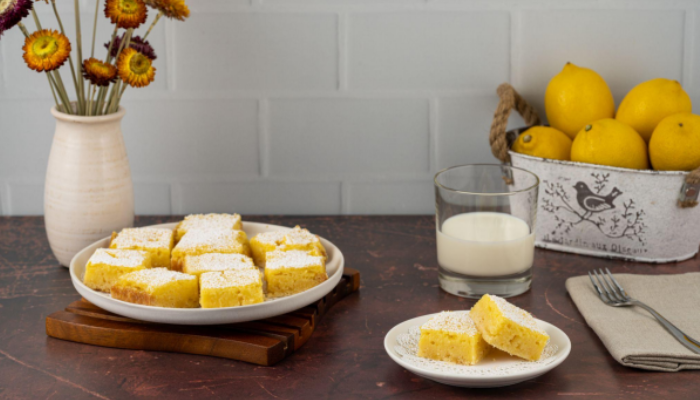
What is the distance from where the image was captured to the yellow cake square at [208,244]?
105 centimetres

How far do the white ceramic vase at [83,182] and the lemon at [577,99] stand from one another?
76 cm

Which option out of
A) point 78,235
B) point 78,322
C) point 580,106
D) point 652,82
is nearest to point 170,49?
point 78,235

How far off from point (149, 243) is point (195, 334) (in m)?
0.23

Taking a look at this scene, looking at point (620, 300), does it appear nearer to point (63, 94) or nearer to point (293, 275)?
point (293, 275)

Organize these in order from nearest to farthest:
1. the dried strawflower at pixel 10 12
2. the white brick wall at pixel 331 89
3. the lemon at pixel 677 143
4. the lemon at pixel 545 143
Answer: the dried strawflower at pixel 10 12
the lemon at pixel 677 143
the lemon at pixel 545 143
the white brick wall at pixel 331 89

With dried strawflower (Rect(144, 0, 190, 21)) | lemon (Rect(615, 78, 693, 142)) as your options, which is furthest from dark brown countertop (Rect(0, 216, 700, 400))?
dried strawflower (Rect(144, 0, 190, 21))

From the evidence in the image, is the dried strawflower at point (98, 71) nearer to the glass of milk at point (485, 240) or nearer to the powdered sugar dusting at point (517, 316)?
the glass of milk at point (485, 240)

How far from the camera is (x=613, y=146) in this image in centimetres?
114

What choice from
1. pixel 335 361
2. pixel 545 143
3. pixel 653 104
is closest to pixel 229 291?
pixel 335 361

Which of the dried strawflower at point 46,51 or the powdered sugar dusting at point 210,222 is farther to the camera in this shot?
the powdered sugar dusting at point 210,222

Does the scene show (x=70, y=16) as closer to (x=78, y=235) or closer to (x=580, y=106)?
(x=78, y=235)

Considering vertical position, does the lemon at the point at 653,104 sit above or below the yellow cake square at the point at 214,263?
above

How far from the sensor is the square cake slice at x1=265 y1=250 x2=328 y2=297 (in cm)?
97

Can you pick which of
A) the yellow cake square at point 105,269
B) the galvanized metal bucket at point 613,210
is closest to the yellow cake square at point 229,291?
the yellow cake square at point 105,269
